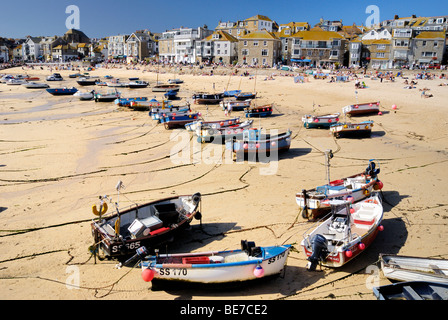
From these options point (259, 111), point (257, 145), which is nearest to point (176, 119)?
point (259, 111)

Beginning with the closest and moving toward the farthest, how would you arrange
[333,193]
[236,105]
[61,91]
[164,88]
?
[333,193]
[236,105]
[61,91]
[164,88]

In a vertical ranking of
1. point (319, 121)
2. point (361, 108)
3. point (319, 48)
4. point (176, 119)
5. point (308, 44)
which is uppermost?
point (308, 44)

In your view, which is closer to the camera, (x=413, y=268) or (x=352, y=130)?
(x=413, y=268)

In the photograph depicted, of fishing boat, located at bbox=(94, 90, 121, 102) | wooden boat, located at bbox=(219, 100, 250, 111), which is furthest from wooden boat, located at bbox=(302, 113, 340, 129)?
fishing boat, located at bbox=(94, 90, 121, 102)

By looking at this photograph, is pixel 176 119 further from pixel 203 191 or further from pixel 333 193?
pixel 333 193

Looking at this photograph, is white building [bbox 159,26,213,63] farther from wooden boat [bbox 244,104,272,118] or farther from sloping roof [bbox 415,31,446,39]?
wooden boat [bbox 244,104,272,118]

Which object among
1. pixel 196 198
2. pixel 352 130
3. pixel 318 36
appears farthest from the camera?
pixel 318 36

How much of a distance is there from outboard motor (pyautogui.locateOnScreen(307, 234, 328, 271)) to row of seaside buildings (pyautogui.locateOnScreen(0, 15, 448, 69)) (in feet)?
203

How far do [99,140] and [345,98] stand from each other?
76.6 ft

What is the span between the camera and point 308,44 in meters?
69.6

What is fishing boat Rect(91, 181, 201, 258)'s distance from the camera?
31.7ft

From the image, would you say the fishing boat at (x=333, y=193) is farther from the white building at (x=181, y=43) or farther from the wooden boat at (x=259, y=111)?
the white building at (x=181, y=43)

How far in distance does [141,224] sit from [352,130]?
1597 cm
